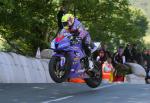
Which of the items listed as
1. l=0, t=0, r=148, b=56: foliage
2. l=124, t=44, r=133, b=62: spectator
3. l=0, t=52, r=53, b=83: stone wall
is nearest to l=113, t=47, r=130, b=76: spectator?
l=124, t=44, r=133, b=62: spectator

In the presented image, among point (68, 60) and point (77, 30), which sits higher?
point (77, 30)

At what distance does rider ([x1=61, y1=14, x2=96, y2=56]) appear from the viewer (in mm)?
12258

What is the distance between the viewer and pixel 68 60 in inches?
478

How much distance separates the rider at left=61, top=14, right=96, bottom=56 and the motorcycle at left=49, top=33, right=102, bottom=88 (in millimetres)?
107

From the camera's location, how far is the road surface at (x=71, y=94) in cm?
1056

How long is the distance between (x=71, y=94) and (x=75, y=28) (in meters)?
1.59

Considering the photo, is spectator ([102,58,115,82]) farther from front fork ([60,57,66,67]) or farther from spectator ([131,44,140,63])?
front fork ([60,57,66,67])

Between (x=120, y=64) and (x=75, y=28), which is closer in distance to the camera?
(x=75, y=28)

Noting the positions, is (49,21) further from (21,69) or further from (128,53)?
(21,69)

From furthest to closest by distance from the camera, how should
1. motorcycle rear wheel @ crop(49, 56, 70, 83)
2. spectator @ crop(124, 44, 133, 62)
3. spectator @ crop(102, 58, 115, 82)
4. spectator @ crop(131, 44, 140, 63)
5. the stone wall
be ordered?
spectator @ crop(131, 44, 140, 63)
spectator @ crop(124, 44, 133, 62)
spectator @ crop(102, 58, 115, 82)
the stone wall
motorcycle rear wheel @ crop(49, 56, 70, 83)

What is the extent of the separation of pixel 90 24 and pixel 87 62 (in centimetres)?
2109

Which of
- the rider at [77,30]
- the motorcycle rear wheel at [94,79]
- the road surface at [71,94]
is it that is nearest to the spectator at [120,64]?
the road surface at [71,94]

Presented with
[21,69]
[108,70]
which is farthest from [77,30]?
[108,70]

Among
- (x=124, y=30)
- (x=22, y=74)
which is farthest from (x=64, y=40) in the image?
(x=124, y=30)
